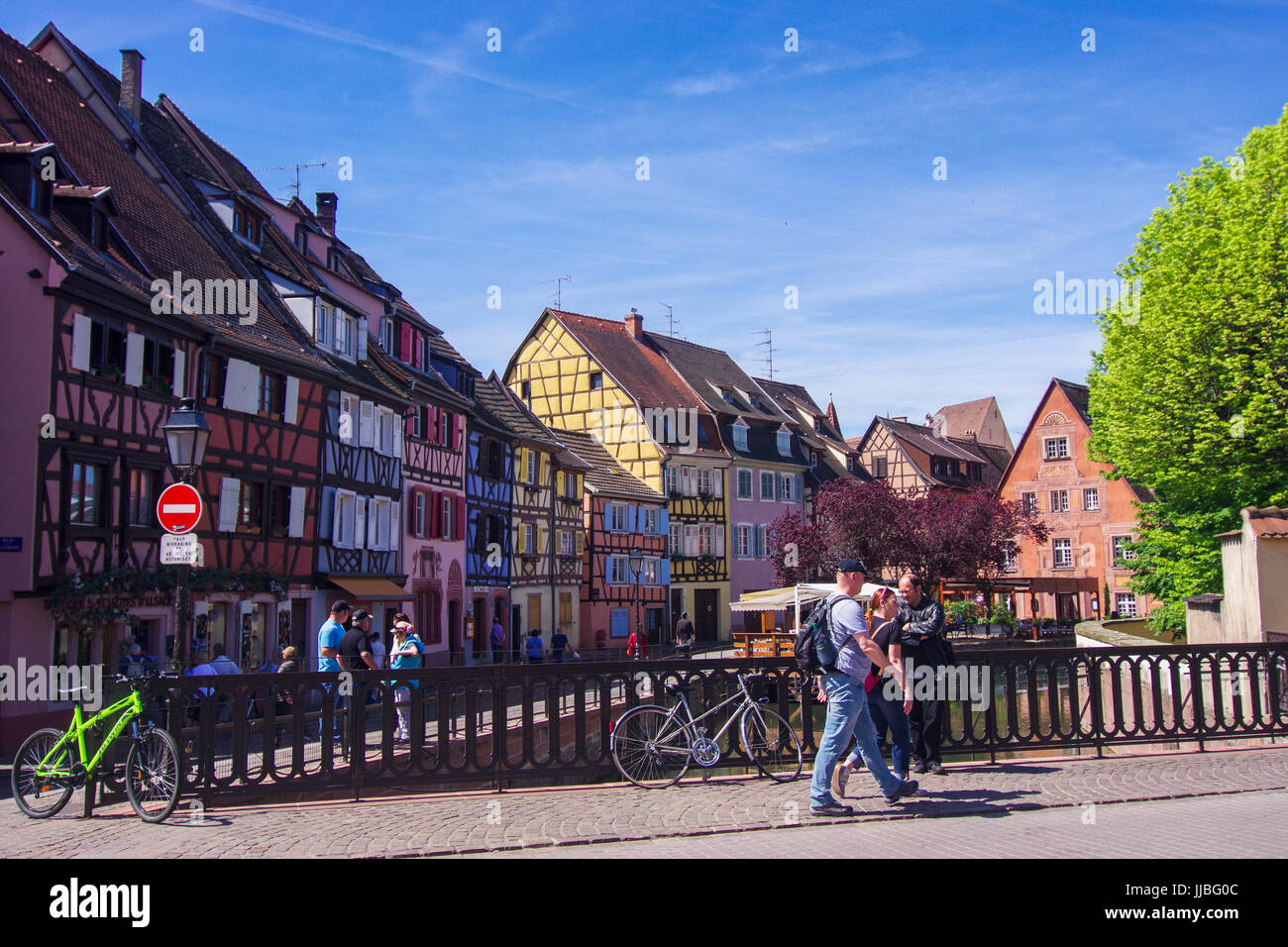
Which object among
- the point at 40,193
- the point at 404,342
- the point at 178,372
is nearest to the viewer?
the point at 40,193

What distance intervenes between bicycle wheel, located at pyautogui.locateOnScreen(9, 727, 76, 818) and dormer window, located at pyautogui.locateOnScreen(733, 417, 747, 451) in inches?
1945

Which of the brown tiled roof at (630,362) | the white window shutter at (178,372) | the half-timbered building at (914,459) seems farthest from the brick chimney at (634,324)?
the white window shutter at (178,372)

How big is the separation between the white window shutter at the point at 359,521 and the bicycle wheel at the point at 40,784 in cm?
1956

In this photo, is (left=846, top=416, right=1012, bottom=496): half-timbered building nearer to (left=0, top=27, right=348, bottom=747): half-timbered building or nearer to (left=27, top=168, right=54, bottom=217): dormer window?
(left=0, top=27, right=348, bottom=747): half-timbered building

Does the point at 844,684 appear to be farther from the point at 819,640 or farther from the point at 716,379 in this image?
the point at 716,379

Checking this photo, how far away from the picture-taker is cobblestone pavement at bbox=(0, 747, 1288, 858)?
811 cm

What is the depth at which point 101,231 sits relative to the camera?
20531mm

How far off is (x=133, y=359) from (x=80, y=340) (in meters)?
1.48

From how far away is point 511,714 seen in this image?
1061 centimetres

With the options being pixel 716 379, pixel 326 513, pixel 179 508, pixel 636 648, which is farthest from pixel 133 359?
pixel 716 379

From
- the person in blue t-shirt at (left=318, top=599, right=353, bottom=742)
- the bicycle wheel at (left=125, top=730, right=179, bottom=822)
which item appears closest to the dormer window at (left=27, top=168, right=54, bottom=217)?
the person in blue t-shirt at (left=318, top=599, right=353, bottom=742)
